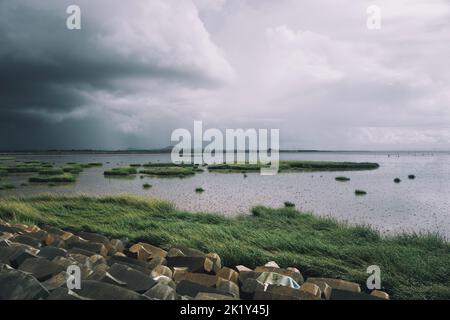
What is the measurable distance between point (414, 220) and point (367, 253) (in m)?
12.0

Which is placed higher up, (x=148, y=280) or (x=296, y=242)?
(x=148, y=280)

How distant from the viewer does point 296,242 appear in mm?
9328

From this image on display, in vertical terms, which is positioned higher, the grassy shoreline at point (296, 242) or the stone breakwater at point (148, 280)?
the stone breakwater at point (148, 280)

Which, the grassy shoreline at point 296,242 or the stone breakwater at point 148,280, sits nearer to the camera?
the stone breakwater at point 148,280

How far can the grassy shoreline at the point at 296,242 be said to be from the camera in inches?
277

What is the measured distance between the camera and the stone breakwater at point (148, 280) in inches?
182

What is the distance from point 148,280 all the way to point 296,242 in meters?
5.24

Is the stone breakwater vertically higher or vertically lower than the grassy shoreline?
higher

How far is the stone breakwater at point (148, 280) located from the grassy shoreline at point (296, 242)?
1.23 meters

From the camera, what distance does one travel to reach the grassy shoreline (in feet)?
23.1

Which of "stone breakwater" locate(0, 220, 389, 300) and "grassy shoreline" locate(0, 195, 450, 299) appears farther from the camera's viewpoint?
"grassy shoreline" locate(0, 195, 450, 299)

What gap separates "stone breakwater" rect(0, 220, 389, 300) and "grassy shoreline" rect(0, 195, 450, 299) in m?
1.23

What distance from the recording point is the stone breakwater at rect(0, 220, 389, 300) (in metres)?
4.63
